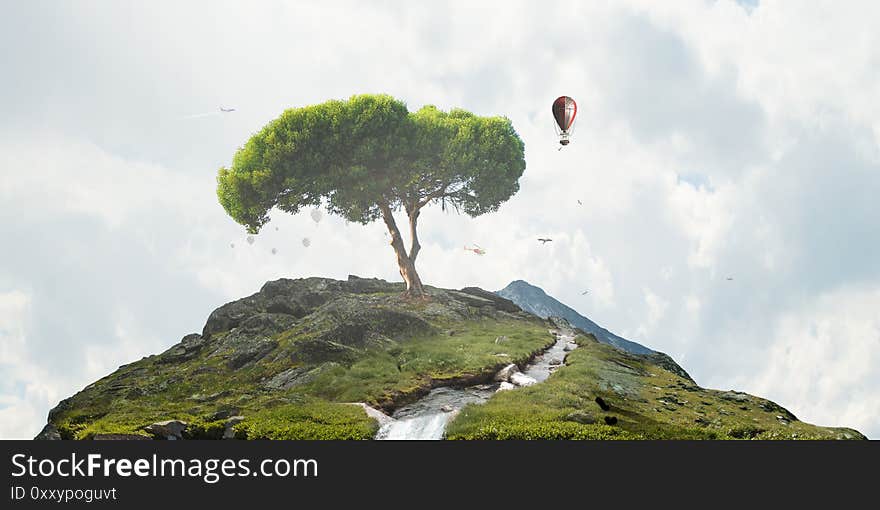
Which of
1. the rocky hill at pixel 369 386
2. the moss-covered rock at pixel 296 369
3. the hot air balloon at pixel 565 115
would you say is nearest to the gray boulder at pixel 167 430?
the rocky hill at pixel 369 386

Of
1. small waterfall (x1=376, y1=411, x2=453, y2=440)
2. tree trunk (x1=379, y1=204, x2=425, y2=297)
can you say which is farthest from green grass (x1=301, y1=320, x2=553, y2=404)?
tree trunk (x1=379, y1=204, x2=425, y2=297)

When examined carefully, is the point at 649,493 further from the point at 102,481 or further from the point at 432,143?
the point at 432,143

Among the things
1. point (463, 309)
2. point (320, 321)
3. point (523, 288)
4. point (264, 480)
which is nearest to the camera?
point (264, 480)

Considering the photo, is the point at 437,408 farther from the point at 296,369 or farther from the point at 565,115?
the point at 565,115

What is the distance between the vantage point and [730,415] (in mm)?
29219

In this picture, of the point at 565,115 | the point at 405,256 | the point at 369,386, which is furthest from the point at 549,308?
the point at 369,386

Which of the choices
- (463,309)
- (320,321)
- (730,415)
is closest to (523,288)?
(463,309)

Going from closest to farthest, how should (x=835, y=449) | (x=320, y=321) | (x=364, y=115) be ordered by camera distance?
(x=835, y=449) → (x=320, y=321) → (x=364, y=115)

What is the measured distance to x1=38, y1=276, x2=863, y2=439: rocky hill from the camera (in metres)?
23.3

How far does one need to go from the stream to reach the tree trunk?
1731 cm

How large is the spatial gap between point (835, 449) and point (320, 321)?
3317 cm

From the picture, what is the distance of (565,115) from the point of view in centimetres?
3875

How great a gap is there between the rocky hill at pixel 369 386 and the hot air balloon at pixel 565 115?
15.7 metres

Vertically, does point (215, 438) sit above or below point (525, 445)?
above
